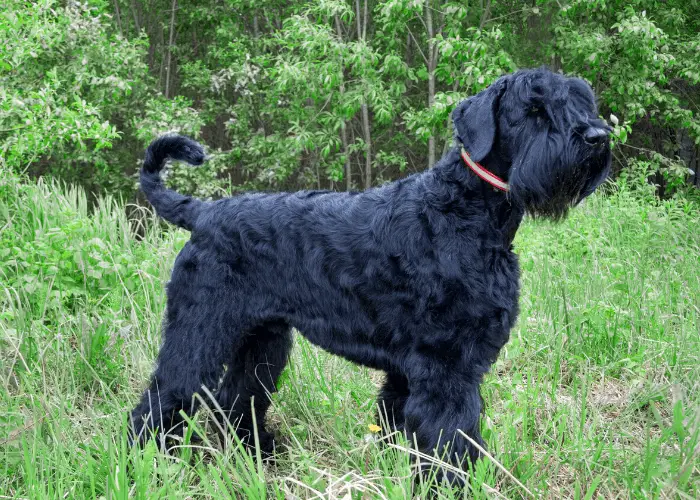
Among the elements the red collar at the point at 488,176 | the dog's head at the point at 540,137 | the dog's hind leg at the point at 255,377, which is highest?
the dog's head at the point at 540,137

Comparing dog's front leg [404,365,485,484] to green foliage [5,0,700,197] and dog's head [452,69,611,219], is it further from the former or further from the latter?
green foliage [5,0,700,197]

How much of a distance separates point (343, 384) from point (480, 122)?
1.56m

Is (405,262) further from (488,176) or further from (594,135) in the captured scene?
(594,135)

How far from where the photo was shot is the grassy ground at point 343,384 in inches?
88.8

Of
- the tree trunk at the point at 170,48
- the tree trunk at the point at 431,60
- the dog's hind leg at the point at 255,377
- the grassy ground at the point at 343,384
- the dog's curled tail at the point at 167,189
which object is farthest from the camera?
the tree trunk at the point at 170,48

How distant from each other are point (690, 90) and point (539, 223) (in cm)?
890

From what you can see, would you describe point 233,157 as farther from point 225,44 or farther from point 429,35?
point 429,35

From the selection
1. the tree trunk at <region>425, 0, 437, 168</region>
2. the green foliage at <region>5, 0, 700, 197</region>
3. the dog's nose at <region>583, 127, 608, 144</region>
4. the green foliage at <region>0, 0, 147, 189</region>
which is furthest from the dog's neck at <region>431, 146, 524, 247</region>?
the tree trunk at <region>425, 0, 437, 168</region>

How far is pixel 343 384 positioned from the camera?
344cm

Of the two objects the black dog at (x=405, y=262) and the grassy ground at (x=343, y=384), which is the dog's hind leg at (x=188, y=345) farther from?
the grassy ground at (x=343, y=384)

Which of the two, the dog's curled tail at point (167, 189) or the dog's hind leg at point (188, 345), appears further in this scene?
the dog's curled tail at point (167, 189)

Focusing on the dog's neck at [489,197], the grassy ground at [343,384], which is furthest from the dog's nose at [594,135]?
the grassy ground at [343,384]

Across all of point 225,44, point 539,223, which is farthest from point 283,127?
point 539,223

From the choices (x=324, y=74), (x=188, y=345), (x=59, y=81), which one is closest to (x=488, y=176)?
(x=188, y=345)
